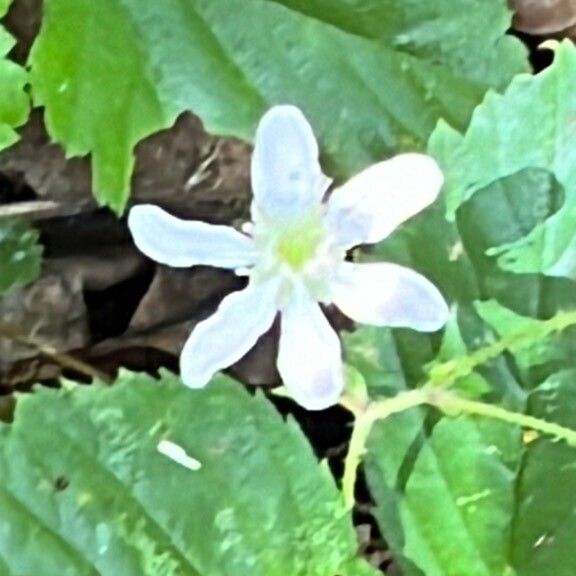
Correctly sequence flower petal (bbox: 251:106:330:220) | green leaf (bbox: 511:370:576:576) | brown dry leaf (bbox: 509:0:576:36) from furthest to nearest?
brown dry leaf (bbox: 509:0:576:36) → green leaf (bbox: 511:370:576:576) → flower petal (bbox: 251:106:330:220)

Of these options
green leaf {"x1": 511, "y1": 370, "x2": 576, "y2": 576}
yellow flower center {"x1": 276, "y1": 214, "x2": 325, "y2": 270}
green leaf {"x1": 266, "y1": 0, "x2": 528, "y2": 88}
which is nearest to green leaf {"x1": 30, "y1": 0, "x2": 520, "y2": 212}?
green leaf {"x1": 266, "y1": 0, "x2": 528, "y2": 88}

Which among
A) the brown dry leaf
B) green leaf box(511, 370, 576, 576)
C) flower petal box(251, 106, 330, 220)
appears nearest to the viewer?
flower petal box(251, 106, 330, 220)

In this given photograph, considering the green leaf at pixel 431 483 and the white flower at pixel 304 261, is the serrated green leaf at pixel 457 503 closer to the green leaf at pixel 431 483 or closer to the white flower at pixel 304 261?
the green leaf at pixel 431 483

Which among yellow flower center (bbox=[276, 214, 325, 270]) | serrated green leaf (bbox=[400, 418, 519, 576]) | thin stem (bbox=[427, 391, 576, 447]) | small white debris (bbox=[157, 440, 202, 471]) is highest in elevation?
yellow flower center (bbox=[276, 214, 325, 270])

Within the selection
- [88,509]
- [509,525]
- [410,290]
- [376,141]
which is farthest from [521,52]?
[88,509]

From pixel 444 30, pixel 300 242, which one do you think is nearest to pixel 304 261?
pixel 300 242

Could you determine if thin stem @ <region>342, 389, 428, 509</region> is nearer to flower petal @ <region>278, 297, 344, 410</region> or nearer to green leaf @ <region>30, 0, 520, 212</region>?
flower petal @ <region>278, 297, 344, 410</region>

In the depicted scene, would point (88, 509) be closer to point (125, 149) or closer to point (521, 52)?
point (125, 149)

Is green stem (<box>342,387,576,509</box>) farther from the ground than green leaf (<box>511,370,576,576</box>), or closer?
farther from the ground
